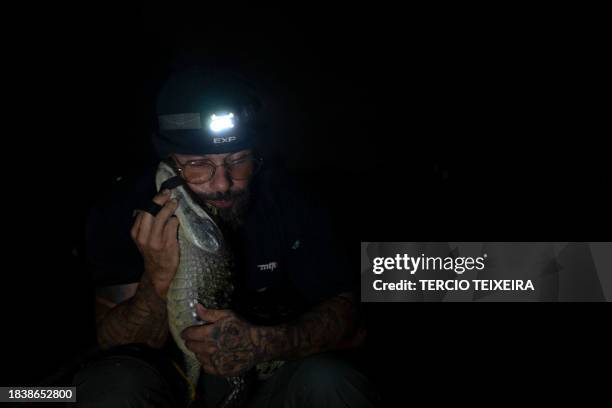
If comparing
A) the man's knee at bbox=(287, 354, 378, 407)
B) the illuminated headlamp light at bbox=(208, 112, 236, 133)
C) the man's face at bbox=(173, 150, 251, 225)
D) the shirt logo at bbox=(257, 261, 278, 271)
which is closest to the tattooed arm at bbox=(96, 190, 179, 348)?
the man's face at bbox=(173, 150, 251, 225)

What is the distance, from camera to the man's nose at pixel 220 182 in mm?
2344

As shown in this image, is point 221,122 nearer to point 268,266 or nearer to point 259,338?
point 268,266

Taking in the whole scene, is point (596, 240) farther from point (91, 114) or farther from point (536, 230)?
point (91, 114)

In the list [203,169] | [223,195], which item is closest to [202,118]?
[203,169]

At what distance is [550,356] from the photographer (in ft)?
13.0

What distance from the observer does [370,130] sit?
5.34m

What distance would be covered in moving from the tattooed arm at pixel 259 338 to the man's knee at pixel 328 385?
14 cm

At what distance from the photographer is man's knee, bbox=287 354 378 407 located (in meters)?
2.04

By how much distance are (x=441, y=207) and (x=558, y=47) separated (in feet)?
6.41

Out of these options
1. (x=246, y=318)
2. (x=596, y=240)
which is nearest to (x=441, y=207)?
(x=596, y=240)

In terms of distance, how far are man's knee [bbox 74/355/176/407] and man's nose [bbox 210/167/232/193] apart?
0.76 meters

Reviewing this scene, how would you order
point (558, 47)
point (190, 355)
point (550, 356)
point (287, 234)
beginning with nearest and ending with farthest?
1. point (190, 355)
2. point (287, 234)
3. point (550, 356)
4. point (558, 47)

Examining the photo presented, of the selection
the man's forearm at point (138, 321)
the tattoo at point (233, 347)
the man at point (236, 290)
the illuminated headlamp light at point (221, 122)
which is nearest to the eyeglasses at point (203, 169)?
the man at point (236, 290)

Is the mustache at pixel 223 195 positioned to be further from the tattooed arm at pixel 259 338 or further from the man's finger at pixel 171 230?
the tattooed arm at pixel 259 338
